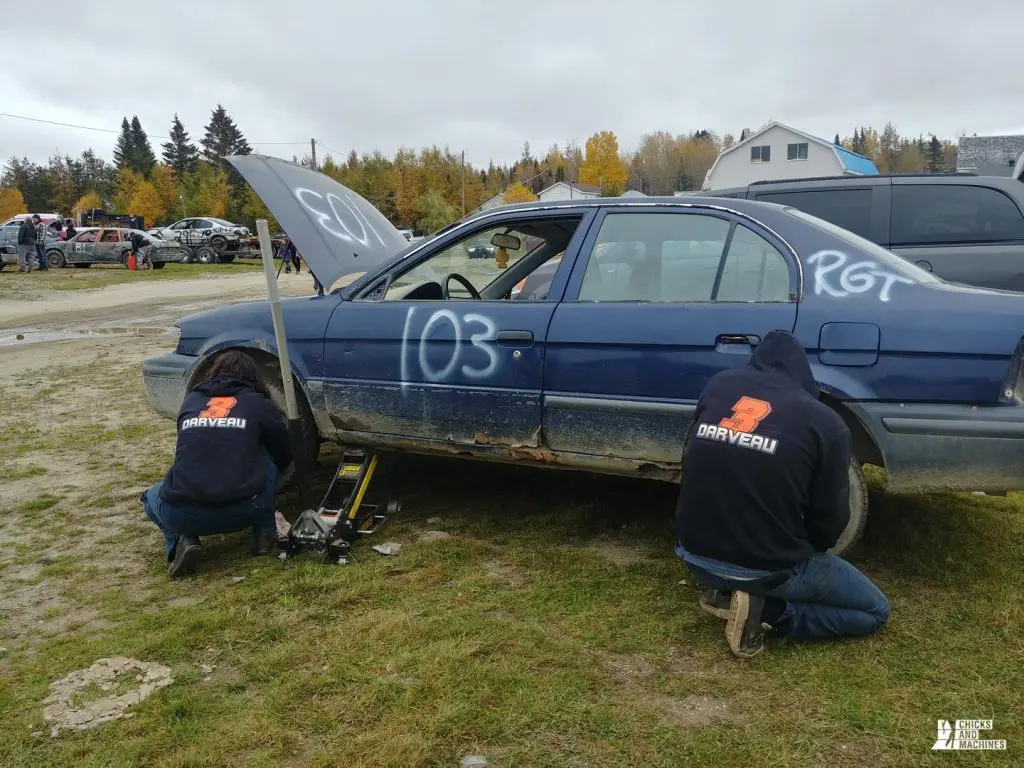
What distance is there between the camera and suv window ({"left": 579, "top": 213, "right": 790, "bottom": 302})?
3.41 m

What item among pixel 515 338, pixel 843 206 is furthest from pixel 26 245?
pixel 515 338

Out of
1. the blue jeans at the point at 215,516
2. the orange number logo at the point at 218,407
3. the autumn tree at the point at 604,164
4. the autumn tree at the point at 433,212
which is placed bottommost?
the blue jeans at the point at 215,516

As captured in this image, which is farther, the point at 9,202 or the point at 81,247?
the point at 9,202

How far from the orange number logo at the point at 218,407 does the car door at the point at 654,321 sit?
154cm

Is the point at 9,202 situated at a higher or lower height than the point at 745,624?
higher

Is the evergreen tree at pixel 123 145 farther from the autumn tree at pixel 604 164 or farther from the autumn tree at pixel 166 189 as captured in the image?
the autumn tree at pixel 604 164

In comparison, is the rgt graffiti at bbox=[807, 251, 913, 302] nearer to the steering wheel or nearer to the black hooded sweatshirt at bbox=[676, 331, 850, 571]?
the black hooded sweatshirt at bbox=[676, 331, 850, 571]

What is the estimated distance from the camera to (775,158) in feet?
173

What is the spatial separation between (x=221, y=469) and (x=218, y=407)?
32 centimetres

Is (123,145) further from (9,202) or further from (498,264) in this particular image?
(498,264)

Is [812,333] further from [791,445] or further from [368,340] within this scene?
[368,340]

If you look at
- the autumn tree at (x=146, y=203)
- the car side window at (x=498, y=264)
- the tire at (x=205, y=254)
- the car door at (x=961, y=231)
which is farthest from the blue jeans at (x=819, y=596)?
the autumn tree at (x=146, y=203)

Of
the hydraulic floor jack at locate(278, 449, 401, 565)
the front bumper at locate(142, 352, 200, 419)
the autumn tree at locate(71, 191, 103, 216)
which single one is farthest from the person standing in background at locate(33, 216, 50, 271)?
the autumn tree at locate(71, 191, 103, 216)

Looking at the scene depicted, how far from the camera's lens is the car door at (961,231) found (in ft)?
19.5
